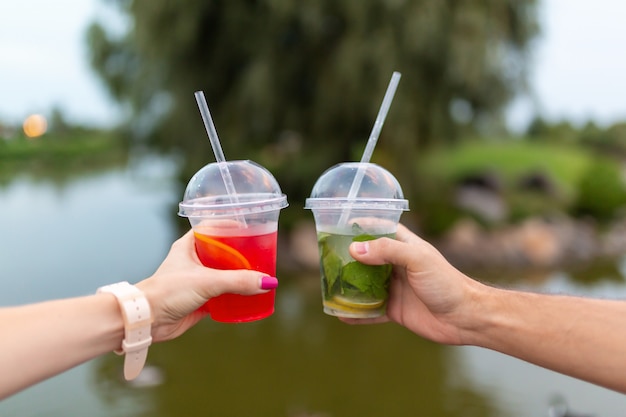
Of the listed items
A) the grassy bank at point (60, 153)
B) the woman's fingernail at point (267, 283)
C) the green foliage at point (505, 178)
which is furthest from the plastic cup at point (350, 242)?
the green foliage at point (505, 178)

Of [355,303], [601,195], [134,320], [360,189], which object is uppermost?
[360,189]

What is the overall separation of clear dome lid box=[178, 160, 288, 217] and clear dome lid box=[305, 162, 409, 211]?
14 centimetres

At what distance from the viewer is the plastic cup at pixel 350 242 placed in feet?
5.84

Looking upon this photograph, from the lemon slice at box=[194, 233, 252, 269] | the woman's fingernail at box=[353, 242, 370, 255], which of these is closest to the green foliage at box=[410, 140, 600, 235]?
the woman's fingernail at box=[353, 242, 370, 255]

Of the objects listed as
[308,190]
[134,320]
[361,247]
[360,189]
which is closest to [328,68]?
[308,190]

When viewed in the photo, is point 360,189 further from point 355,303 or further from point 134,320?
point 134,320

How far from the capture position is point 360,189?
1.90 metres

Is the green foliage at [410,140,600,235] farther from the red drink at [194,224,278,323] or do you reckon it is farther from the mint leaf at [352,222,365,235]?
the red drink at [194,224,278,323]

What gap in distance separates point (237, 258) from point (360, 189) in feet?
1.61

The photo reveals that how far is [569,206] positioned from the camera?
34.6ft

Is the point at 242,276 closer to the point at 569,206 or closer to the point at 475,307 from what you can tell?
the point at 475,307

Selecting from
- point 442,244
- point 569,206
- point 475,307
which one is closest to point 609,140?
point 569,206

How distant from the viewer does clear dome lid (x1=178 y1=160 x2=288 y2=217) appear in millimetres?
1791

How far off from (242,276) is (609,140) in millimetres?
18511
